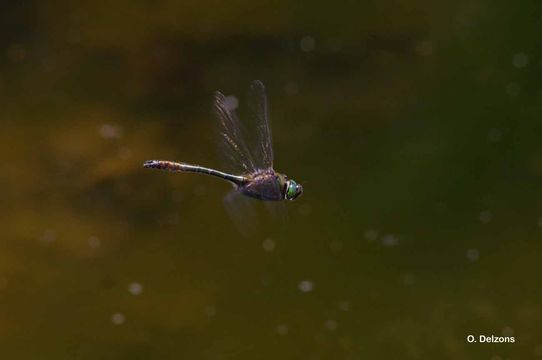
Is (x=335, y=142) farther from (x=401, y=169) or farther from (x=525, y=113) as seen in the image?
(x=525, y=113)

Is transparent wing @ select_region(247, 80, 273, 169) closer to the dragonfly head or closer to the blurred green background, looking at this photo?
the dragonfly head

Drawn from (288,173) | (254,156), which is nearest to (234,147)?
(254,156)

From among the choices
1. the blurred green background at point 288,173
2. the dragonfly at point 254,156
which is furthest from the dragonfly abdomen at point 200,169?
the blurred green background at point 288,173

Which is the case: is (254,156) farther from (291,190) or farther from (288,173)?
(288,173)

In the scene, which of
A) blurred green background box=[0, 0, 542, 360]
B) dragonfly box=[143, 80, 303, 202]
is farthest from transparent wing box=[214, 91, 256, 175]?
blurred green background box=[0, 0, 542, 360]

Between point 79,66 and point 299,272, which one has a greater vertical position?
point 79,66

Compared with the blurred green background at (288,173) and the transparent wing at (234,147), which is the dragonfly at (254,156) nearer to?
the transparent wing at (234,147)

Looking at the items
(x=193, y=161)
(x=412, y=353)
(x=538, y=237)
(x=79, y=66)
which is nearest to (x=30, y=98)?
(x=79, y=66)
